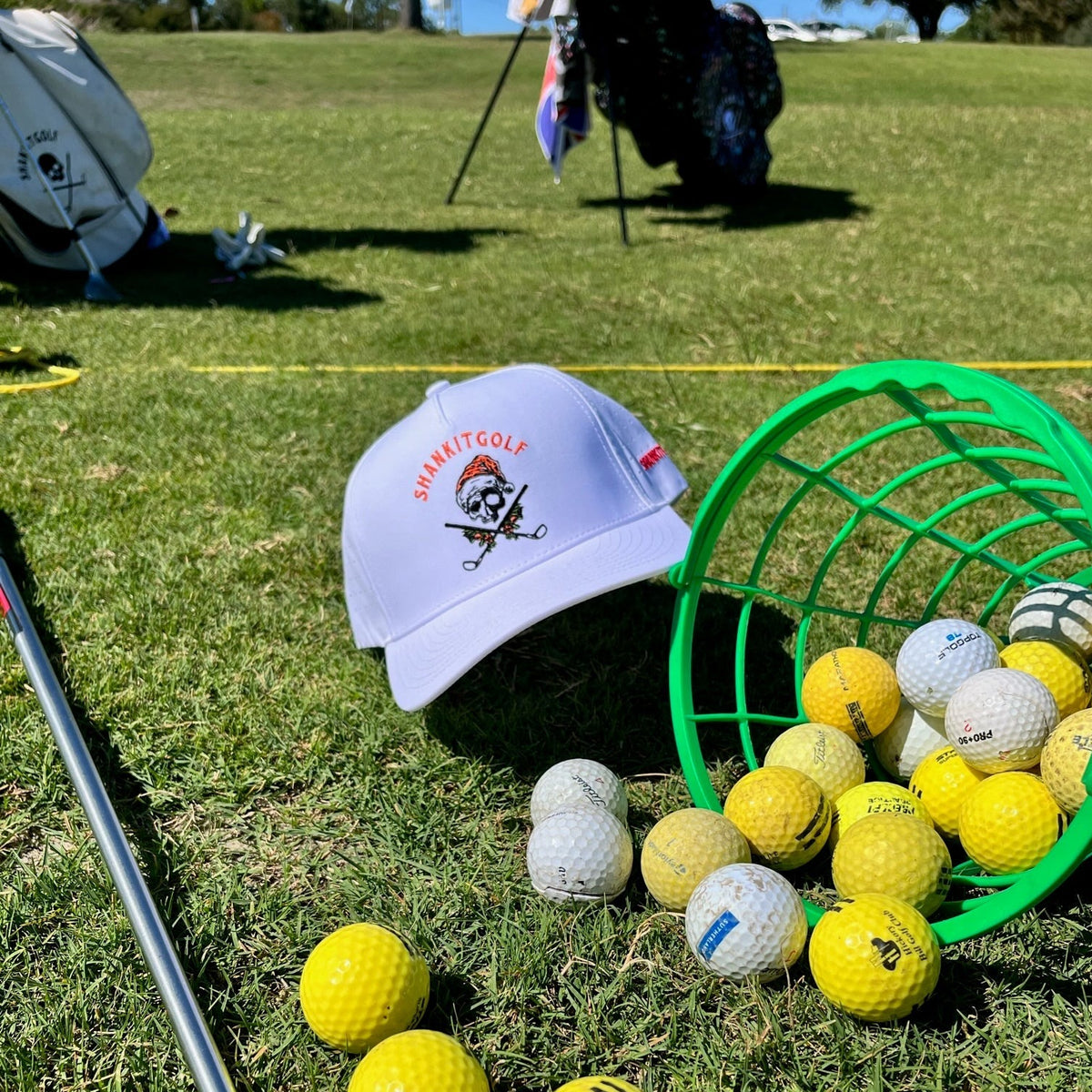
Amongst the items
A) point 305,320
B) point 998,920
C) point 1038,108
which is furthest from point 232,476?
point 1038,108

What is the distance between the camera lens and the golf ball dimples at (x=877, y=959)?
1.67m

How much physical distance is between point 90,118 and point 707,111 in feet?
18.0

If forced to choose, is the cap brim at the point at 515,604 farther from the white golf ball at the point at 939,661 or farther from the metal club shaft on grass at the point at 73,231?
the metal club shaft on grass at the point at 73,231

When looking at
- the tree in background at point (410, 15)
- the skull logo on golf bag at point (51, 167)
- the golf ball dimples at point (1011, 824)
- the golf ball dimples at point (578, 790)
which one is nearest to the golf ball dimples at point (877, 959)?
the golf ball dimples at point (1011, 824)

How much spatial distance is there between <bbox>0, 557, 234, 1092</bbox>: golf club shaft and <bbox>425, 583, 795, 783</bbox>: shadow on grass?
31.2 inches

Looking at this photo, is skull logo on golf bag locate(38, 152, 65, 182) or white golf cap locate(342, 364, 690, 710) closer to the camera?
white golf cap locate(342, 364, 690, 710)

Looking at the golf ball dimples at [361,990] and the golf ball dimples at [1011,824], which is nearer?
the golf ball dimples at [361,990]

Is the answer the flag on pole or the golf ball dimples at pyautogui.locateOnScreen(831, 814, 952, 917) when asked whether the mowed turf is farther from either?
the flag on pole

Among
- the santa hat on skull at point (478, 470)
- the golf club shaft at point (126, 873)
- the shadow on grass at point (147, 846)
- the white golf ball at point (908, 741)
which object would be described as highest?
the santa hat on skull at point (478, 470)

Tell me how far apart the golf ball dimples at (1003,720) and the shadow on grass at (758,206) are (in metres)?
7.62

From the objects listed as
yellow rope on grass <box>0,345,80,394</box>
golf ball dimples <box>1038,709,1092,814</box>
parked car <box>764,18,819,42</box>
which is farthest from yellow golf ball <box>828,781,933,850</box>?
parked car <box>764,18,819,42</box>

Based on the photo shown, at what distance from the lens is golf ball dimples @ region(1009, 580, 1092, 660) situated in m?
2.20

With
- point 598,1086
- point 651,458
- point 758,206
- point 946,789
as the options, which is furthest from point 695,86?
point 598,1086

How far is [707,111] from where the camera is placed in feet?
31.6
